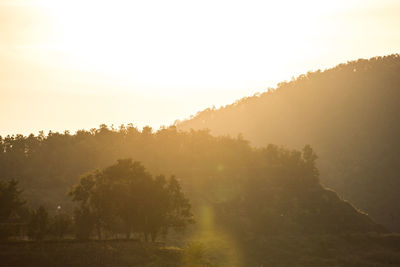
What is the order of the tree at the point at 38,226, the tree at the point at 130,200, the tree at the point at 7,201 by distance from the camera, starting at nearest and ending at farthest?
1. the tree at the point at 38,226
2. the tree at the point at 130,200
3. the tree at the point at 7,201

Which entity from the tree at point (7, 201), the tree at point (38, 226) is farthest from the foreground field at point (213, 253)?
the tree at point (7, 201)

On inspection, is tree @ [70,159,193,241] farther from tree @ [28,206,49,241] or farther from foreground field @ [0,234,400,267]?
tree @ [28,206,49,241]

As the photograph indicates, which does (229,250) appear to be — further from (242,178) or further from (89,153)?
(89,153)

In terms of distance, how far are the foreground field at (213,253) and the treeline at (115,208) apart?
6.67m

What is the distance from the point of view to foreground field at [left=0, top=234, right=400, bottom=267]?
71.7 meters

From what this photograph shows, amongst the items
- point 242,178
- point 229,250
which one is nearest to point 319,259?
point 229,250

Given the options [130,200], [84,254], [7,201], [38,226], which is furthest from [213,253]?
[84,254]

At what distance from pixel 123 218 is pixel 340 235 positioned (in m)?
76.1

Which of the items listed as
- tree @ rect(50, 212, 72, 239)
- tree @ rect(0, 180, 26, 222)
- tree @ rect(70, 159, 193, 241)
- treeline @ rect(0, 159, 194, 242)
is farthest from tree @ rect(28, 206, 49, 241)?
tree @ rect(0, 180, 26, 222)

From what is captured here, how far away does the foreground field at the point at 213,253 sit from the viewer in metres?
71.7

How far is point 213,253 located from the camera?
392 feet

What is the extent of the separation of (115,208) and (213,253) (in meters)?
36.9

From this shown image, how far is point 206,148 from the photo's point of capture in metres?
194

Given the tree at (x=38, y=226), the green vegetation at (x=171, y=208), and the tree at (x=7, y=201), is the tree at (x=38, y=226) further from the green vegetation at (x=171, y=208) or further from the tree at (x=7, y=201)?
the tree at (x=7, y=201)
